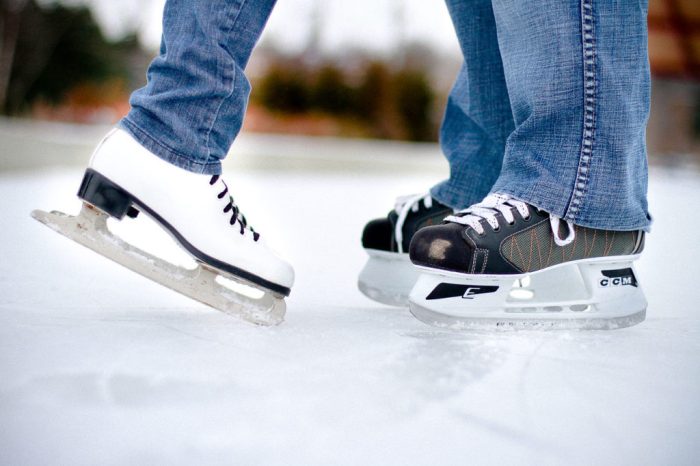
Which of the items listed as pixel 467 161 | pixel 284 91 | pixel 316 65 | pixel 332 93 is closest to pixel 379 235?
pixel 467 161

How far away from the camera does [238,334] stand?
2.40 ft

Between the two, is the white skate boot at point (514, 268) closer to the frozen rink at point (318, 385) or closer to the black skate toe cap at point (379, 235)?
the frozen rink at point (318, 385)

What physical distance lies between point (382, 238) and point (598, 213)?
336 millimetres

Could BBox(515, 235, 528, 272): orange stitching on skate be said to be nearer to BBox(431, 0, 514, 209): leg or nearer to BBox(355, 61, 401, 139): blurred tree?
BBox(431, 0, 514, 209): leg

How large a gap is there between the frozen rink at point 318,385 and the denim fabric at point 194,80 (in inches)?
9.0

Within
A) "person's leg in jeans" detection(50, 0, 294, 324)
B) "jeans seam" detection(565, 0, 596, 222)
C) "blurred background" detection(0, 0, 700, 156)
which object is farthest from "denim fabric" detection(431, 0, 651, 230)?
"blurred background" detection(0, 0, 700, 156)

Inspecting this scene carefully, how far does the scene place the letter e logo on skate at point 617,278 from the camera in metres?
0.85

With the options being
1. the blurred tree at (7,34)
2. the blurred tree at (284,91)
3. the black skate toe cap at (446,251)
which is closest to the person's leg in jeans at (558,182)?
the black skate toe cap at (446,251)

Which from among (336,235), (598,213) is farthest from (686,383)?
(336,235)

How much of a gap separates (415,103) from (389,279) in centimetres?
809

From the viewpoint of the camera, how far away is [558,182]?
0.81m

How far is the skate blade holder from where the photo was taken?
78 cm

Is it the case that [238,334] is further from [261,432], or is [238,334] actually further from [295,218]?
[295,218]

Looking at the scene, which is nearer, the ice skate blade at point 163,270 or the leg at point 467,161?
the ice skate blade at point 163,270
